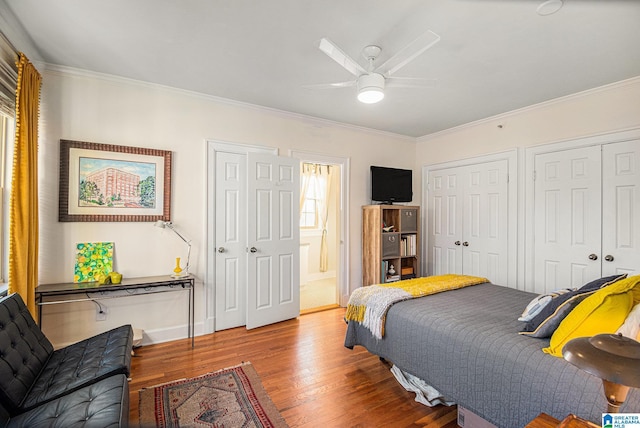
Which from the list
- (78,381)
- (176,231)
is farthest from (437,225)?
(78,381)

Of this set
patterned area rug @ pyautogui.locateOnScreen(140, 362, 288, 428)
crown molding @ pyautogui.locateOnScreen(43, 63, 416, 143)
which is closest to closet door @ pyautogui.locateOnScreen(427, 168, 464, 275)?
crown molding @ pyautogui.locateOnScreen(43, 63, 416, 143)

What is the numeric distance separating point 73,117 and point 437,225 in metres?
4.77

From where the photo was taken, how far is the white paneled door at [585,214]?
2887 millimetres

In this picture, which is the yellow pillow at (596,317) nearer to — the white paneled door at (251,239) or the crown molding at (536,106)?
the crown molding at (536,106)

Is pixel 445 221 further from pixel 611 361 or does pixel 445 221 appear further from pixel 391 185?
pixel 611 361

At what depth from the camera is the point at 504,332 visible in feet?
6.03

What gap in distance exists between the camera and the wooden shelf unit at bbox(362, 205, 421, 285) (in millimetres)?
4234

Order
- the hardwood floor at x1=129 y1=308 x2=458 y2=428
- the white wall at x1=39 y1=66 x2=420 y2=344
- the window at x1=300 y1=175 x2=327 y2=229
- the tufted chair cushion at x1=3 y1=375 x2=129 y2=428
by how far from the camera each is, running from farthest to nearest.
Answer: the window at x1=300 y1=175 x2=327 y2=229 → the white wall at x1=39 y1=66 x2=420 y2=344 → the hardwood floor at x1=129 y1=308 x2=458 y2=428 → the tufted chair cushion at x1=3 y1=375 x2=129 y2=428

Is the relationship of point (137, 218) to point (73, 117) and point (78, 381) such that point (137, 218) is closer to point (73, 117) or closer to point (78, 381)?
point (73, 117)

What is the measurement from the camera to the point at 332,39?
2229 millimetres

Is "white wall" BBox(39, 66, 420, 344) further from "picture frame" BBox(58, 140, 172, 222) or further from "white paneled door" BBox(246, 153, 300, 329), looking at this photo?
"white paneled door" BBox(246, 153, 300, 329)

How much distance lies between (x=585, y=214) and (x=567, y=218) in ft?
0.52

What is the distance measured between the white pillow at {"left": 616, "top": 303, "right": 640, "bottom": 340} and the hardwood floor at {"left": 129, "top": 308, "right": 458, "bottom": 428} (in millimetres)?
1109

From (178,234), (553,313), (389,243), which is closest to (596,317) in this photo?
(553,313)
